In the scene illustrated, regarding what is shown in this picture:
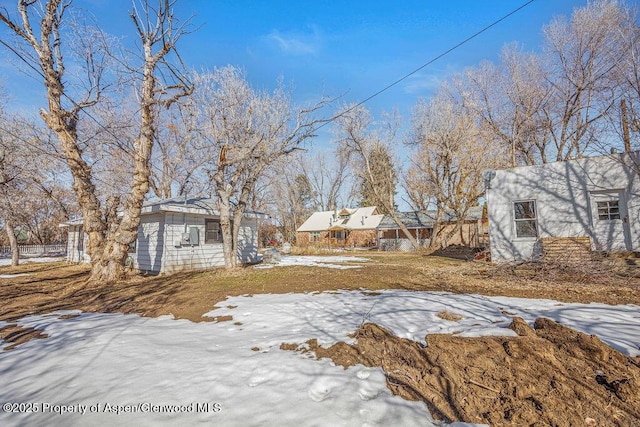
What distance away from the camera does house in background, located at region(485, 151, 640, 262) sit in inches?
346

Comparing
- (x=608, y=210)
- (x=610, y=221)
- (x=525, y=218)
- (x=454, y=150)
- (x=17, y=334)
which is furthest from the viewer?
(x=454, y=150)

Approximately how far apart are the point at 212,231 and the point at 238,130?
479cm

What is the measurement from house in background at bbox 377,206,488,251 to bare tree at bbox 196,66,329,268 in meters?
18.2

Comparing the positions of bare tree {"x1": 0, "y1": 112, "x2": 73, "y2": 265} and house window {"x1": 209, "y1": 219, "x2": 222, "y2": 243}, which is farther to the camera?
house window {"x1": 209, "y1": 219, "x2": 222, "y2": 243}

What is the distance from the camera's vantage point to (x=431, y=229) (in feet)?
86.2

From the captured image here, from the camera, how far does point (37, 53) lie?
26.8 feet

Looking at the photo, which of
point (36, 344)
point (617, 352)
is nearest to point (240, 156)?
point (36, 344)

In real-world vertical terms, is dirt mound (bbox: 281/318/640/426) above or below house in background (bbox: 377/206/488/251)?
below

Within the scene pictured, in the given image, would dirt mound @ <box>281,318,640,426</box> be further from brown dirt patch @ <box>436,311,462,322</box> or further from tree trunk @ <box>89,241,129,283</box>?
tree trunk @ <box>89,241,129,283</box>

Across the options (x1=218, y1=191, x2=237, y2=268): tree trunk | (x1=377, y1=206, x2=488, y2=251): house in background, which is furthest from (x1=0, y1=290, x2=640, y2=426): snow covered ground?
(x1=377, y1=206, x2=488, y2=251): house in background

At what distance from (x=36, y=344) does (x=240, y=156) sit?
7.13 m

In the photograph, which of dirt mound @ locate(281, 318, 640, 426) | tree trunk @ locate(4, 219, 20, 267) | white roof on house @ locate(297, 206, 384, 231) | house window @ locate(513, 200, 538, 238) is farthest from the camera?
white roof on house @ locate(297, 206, 384, 231)

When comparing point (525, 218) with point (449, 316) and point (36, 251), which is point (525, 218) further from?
point (36, 251)

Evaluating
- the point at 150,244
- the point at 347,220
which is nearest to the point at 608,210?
the point at 150,244
